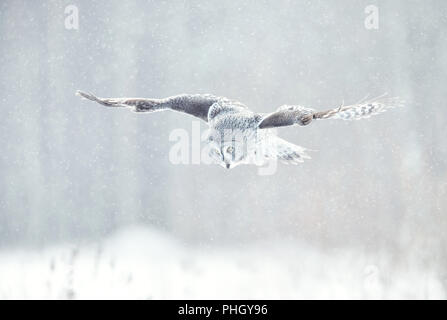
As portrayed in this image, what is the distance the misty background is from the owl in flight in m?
0.58

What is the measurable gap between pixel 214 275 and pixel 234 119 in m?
1.35

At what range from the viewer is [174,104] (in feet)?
12.6

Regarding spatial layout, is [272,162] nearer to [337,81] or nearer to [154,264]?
[337,81]

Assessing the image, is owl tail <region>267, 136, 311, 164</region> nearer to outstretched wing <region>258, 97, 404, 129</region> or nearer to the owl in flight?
the owl in flight

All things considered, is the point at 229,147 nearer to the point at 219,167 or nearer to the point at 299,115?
the point at 299,115

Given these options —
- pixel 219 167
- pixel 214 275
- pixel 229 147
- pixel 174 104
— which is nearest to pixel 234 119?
pixel 229 147

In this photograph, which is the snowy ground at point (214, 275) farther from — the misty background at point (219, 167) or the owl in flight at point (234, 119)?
the owl in flight at point (234, 119)

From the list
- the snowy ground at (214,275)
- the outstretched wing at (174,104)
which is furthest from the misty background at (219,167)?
the outstretched wing at (174,104)

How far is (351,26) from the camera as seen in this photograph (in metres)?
4.48

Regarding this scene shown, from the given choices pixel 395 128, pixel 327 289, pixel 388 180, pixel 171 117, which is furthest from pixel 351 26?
pixel 327 289

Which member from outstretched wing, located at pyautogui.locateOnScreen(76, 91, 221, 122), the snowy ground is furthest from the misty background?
outstretched wing, located at pyautogui.locateOnScreen(76, 91, 221, 122)

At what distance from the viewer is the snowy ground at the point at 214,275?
426cm

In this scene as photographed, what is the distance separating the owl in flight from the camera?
11.8 ft

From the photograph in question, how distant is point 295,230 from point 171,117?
4.60ft
